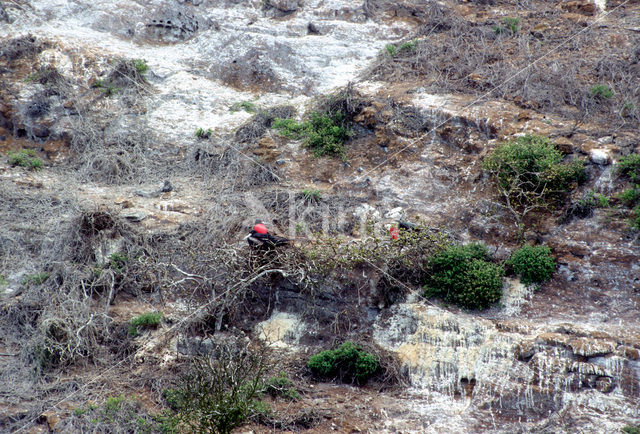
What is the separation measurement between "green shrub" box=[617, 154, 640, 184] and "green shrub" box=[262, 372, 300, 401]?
701 centimetres

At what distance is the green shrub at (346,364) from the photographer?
29.8 feet

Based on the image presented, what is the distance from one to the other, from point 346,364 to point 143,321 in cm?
373

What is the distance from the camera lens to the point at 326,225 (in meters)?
11.0

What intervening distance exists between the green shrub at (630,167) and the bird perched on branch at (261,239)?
6.34 meters

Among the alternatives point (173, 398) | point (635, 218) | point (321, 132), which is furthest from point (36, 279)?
point (635, 218)

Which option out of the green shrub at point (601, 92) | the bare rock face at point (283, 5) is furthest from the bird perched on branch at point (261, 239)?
the bare rock face at point (283, 5)

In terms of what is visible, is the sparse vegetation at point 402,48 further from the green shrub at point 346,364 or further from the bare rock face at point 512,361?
the green shrub at point 346,364

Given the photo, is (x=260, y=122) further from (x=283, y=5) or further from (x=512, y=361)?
(x=512, y=361)

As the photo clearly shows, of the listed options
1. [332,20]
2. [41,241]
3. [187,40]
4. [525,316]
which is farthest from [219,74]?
[525,316]

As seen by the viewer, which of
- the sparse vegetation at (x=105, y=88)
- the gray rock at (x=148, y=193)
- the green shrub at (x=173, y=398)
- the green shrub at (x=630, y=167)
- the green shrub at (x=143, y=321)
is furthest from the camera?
the sparse vegetation at (x=105, y=88)

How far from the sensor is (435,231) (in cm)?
1046

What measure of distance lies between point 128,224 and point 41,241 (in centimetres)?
171

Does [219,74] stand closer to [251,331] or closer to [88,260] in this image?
[88,260]

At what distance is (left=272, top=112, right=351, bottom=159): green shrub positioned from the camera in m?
12.7
